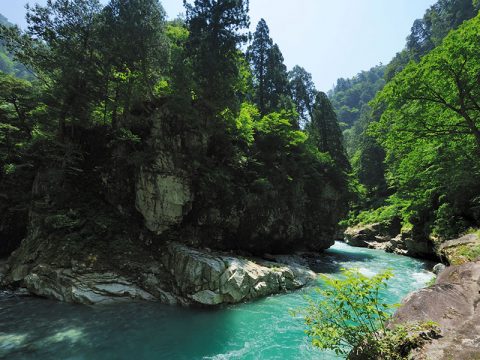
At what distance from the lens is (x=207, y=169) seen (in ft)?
63.4

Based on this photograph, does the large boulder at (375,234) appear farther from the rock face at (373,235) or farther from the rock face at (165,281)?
the rock face at (165,281)

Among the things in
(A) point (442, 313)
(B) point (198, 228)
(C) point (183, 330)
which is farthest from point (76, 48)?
(A) point (442, 313)

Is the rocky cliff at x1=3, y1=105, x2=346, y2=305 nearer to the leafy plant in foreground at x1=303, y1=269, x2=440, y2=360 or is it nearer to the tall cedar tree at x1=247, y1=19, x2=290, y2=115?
the leafy plant in foreground at x1=303, y1=269, x2=440, y2=360

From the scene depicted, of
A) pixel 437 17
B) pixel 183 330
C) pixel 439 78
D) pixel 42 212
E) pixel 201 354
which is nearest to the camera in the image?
pixel 201 354

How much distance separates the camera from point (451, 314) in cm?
512

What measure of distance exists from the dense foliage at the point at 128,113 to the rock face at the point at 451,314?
14575 millimetres

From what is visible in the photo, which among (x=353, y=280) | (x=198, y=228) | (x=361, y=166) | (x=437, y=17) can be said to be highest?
(x=437, y=17)

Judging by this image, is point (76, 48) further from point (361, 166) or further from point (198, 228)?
Answer: point (361, 166)

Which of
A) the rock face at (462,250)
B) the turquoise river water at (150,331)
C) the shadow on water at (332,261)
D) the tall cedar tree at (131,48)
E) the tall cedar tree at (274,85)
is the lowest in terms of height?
the turquoise river water at (150,331)

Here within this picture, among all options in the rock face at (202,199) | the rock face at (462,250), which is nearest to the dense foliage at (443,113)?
the rock face at (462,250)

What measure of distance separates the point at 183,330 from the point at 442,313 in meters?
9.48

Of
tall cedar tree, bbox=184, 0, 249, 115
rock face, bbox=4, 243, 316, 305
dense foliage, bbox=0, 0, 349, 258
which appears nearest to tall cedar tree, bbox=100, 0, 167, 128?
dense foliage, bbox=0, 0, 349, 258

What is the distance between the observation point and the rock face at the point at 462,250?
9470 millimetres

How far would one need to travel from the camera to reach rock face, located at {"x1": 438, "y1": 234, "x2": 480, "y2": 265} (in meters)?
9.47
